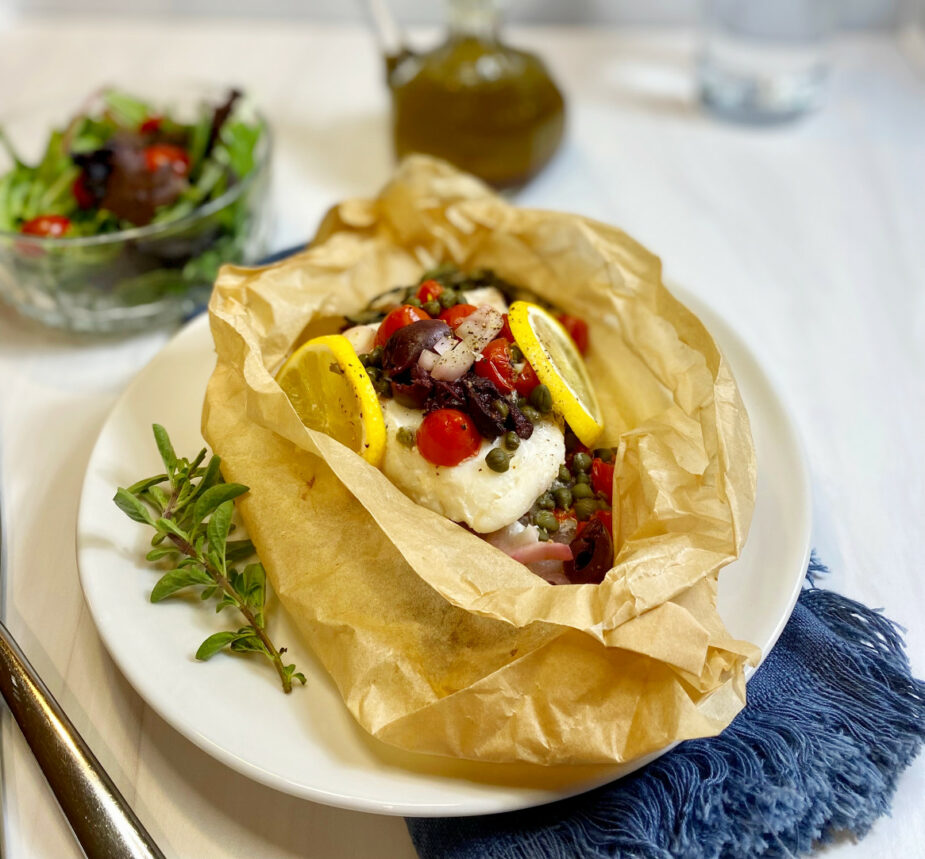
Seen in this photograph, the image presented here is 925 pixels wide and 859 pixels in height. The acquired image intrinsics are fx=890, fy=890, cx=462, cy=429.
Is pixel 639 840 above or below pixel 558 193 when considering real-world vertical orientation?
below

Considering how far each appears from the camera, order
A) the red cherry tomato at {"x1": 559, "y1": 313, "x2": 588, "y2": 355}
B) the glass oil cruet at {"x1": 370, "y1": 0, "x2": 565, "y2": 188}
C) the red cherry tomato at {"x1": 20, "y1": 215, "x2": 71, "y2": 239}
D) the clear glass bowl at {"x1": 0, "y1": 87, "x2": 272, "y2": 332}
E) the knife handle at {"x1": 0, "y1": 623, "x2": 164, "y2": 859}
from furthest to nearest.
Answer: the glass oil cruet at {"x1": 370, "y1": 0, "x2": 565, "y2": 188} → the red cherry tomato at {"x1": 20, "y1": 215, "x2": 71, "y2": 239} → the clear glass bowl at {"x1": 0, "y1": 87, "x2": 272, "y2": 332} → the red cherry tomato at {"x1": 559, "y1": 313, "x2": 588, "y2": 355} → the knife handle at {"x1": 0, "y1": 623, "x2": 164, "y2": 859}

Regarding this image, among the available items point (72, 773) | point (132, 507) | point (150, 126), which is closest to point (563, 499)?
point (132, 507)

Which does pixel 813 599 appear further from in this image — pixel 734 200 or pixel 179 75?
pixel 179 75

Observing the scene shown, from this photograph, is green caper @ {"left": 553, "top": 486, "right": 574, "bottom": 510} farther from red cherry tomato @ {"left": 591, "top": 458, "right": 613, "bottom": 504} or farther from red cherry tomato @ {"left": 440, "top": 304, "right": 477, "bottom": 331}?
red cherry tomato @ {"left": 440, "top": 304, "right": 477, "bottom": 331}

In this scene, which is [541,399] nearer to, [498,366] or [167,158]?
[498,366]

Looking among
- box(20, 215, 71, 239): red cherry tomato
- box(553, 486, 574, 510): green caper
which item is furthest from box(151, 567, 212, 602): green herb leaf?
box(20, 215, 71, 239): red cherry tomato

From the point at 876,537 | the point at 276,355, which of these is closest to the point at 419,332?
the point at 276,355
